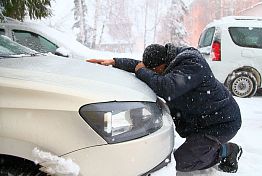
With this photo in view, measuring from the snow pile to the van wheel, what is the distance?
23.5 ft

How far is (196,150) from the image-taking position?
3.33 metres

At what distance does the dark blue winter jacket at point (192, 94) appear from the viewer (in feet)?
9.66

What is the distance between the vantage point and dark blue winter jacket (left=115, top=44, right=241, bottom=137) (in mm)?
2945

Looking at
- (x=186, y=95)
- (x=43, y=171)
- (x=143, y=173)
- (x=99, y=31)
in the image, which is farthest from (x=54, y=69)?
(x=99, y=31)

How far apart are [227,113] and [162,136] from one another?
1.19 meters

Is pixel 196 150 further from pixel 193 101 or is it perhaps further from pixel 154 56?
pixel 154 56

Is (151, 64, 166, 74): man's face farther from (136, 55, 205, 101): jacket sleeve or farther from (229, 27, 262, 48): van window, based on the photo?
(229, 27, 262, 48): van window

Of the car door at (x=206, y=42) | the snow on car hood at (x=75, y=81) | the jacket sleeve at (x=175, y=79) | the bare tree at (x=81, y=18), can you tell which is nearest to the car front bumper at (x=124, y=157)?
the snow on car hood at (x=75, y=81)

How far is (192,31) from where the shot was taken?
58.5 metres

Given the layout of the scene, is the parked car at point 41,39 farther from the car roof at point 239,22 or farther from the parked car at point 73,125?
the parked car at point 73,125

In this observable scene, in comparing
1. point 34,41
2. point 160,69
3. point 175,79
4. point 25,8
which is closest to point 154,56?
point 160,69

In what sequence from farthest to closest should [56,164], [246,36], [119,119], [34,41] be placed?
[246,36]
[34,41]
[119,119]
[56,164]

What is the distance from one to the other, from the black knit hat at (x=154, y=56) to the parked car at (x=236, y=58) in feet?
18.5

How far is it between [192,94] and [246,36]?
6.17 m
